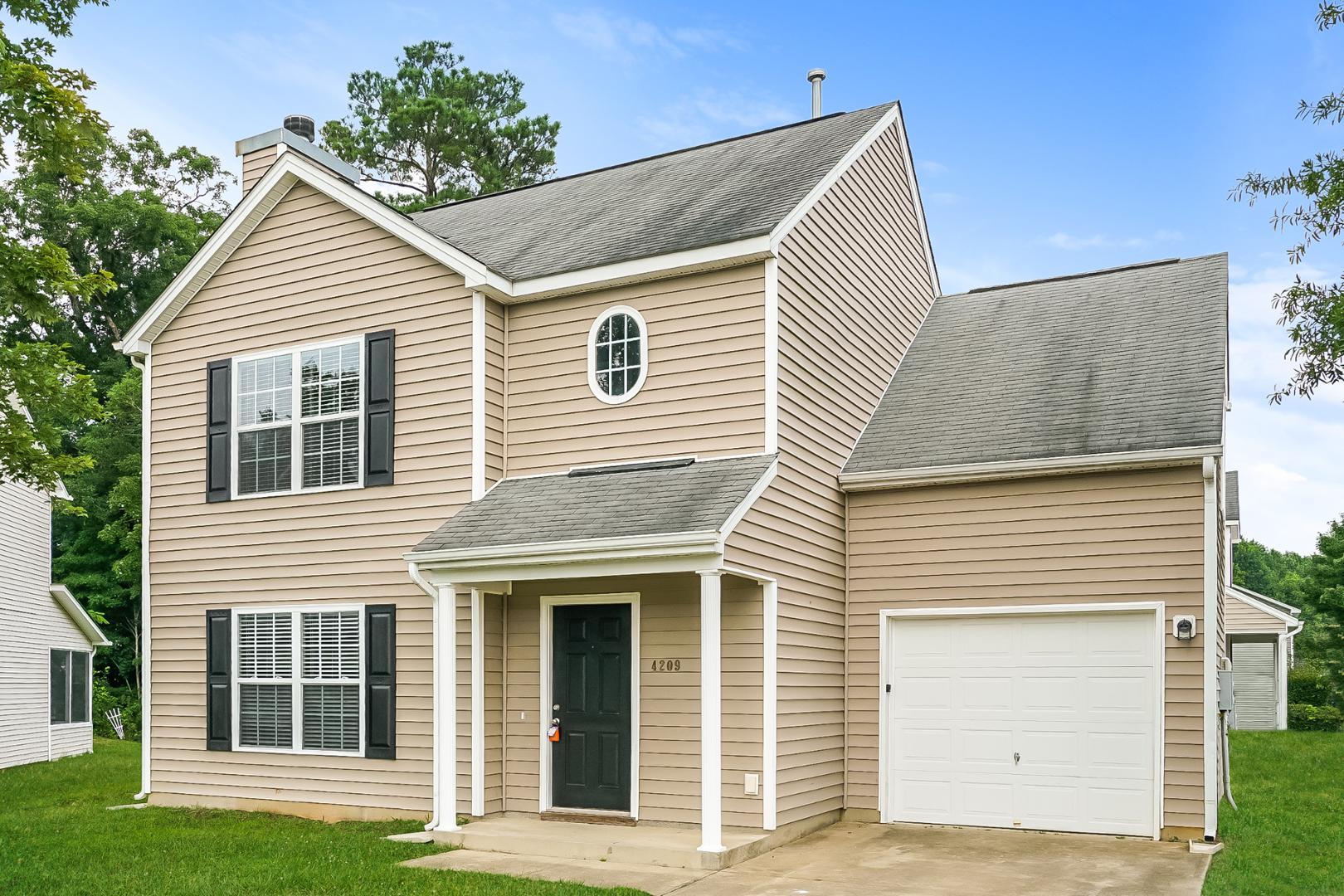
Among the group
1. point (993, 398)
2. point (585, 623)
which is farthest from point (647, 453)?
point (993, 398)

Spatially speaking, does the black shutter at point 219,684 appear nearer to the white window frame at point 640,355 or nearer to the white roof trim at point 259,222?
the white roof trim at point 259,222

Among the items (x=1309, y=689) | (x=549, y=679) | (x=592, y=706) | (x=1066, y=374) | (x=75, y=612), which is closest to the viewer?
(x=592, y=706)

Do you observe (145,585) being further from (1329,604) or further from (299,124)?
(1329,604)

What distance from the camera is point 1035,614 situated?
10578mm

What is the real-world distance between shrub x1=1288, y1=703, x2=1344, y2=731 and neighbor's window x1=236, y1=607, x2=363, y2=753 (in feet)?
74.7

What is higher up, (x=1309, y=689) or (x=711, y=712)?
(x=711, y=712)

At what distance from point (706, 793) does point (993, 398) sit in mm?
5378

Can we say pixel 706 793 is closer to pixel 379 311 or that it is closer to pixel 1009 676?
pixel 1009 676

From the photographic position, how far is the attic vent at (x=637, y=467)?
10.3 m

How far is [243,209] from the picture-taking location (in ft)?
40.3

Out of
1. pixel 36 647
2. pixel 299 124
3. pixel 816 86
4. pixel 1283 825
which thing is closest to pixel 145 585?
pixel 299 124

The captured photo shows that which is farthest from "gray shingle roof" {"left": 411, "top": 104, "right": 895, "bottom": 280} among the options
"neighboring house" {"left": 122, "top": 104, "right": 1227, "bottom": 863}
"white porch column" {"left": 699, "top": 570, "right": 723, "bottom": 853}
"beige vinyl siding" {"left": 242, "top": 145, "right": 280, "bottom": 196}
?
"white porch column" {"left": 699, "top": 570, "right": 723, "bottom": 853}

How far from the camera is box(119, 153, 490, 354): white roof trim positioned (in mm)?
11117

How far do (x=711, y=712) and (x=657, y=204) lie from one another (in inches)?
223
